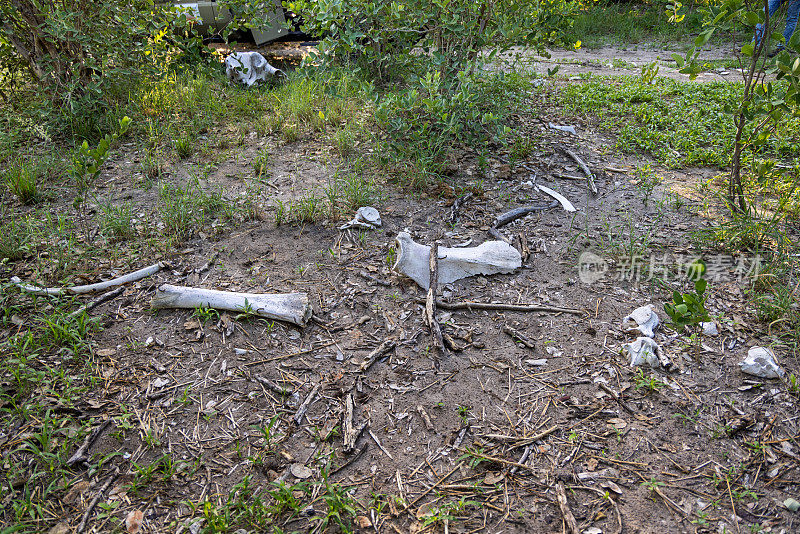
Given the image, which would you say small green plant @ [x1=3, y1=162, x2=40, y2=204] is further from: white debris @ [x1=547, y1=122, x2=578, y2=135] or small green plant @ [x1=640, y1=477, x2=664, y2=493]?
white debris @ [x1=547, y1=122, x2=578, y2=135]

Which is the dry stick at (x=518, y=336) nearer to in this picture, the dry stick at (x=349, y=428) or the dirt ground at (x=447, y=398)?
the dirt ground at (x=447, y=398)

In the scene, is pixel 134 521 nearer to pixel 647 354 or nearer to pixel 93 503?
pixel 93 503

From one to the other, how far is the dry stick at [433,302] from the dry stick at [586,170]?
5.05 feet

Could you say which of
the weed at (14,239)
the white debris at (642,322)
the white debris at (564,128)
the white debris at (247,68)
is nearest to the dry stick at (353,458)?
the white debris at (642,322)

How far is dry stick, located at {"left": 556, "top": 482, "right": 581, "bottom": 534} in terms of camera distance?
70.3 inches

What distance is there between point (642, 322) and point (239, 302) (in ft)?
7.04

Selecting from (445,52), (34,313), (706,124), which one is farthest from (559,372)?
(706,124)

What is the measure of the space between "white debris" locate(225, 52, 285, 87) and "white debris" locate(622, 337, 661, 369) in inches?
189

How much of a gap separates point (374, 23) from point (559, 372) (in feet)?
11.5

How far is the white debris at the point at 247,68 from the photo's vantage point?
18.4 ft

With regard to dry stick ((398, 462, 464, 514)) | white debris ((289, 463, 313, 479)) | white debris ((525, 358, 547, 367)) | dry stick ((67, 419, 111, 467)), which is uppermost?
dry stick ((67, 419, 111, 467))

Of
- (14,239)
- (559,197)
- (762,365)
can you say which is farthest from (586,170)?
(14,239)

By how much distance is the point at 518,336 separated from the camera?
2652mm

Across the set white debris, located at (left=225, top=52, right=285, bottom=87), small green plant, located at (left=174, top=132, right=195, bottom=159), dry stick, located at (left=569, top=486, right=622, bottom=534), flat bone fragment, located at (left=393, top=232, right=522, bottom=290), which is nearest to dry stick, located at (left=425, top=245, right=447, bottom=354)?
flat bone fragment, located at (left=393, top=232, right=522, bottom=290)
